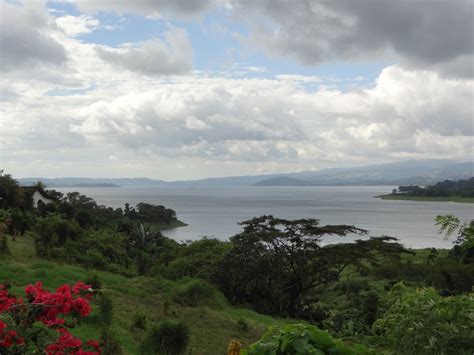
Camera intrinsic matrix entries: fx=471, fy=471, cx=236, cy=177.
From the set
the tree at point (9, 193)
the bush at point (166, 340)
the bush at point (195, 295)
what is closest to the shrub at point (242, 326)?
the bush at point (195, 295)

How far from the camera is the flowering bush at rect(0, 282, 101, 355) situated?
12.5ft

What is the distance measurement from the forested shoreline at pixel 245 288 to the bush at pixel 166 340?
0.06 ft

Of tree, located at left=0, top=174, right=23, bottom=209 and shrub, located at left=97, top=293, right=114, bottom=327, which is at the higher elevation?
tree, located at left=0, top=174, right=23, bottom=209

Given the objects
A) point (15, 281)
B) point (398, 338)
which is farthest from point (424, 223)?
point (398, 338)

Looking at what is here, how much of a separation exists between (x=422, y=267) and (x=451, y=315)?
27.0 m

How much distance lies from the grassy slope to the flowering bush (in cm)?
442

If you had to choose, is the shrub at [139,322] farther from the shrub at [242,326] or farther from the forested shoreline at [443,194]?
the forested shoreline at [443,194]

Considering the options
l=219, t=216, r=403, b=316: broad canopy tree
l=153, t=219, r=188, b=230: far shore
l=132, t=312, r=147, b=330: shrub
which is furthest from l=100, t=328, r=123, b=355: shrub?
l=153, t=219, r=188, b=230: far shore

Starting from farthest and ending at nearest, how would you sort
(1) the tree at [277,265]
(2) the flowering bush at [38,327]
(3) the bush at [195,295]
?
(1) the tree at [277,265]
(3) the bush at [195,295]
(2) the flowering bush at [38,327]

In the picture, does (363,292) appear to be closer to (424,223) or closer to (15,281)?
(15,281)

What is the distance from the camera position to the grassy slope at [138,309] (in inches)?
393

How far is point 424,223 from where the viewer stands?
94.5 metres

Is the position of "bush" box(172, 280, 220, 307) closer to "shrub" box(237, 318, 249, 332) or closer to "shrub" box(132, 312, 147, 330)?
"shrub" box(237, 318, 249, 332)

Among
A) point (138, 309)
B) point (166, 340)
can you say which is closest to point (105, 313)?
point (166, 340)
